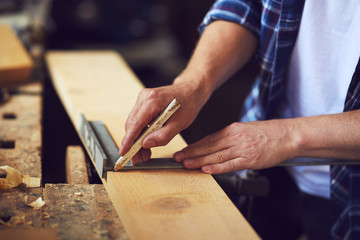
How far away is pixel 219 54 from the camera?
1451 millimetres

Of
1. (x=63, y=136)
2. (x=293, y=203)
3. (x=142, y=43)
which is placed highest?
(x=293, y=203)

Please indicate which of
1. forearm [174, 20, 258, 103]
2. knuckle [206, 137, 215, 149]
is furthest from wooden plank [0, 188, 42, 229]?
forearm [174, 20, 258, 103]

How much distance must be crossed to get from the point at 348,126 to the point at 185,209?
1.73ft

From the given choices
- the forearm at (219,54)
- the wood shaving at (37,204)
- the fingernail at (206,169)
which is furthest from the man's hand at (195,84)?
the wood shaving at (37,204)

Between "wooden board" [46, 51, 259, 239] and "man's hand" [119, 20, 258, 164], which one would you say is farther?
"man's hand" [119, 20, 258, 164]

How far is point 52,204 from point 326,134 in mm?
752

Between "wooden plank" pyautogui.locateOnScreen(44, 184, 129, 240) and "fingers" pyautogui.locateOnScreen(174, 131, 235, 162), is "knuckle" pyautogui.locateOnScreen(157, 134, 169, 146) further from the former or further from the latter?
→ "wooden plank" pyautogui.locateOnScreen(44, 184, 129, 240)

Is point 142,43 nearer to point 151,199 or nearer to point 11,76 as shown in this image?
point 11,76

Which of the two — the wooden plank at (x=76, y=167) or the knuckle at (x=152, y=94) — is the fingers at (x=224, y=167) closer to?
the knuckle at (x=152, y=94)

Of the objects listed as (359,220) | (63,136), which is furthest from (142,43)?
(359,220)

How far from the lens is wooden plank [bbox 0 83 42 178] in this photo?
1.21 meters

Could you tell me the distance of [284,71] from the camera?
1.49 metres

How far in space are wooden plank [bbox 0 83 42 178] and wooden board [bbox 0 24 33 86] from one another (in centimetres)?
6

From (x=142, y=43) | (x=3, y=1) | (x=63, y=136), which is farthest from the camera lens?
(x=142, y=43)
